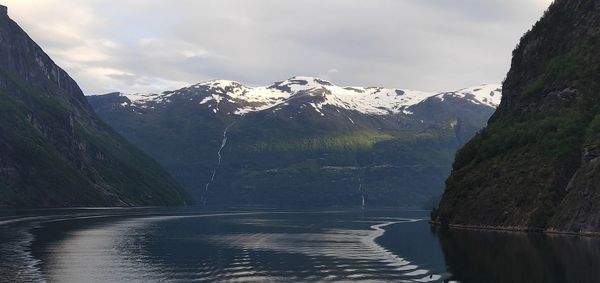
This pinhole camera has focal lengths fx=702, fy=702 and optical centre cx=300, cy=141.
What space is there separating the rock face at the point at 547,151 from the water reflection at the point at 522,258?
11.1 metres

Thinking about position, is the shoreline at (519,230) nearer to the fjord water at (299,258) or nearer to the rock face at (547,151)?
the rock face at (547,151)

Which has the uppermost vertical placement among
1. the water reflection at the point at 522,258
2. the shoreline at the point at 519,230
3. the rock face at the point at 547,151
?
the rock face at the point at 547,151

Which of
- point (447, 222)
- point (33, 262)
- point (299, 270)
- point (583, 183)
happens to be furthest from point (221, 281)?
point (447, 222)

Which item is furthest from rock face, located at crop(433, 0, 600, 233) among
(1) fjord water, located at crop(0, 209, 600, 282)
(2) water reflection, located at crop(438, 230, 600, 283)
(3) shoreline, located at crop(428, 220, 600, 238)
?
(2) water reflection, located at crop(438, 230, 600, 283)

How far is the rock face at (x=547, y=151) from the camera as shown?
12644cm

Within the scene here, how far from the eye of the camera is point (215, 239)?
135750 mm

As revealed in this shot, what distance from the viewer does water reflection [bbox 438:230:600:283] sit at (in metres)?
72.6

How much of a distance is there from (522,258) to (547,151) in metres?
61.2

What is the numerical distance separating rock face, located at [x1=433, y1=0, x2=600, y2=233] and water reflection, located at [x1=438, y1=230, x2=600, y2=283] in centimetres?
1105

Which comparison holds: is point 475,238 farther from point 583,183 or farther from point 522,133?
point 522,133

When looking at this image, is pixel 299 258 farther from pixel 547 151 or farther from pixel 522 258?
pixel 547 151

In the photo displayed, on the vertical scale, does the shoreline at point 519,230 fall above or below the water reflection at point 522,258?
above

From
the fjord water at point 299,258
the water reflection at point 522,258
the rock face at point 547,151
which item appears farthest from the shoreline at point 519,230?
the fjord water at point 299,258

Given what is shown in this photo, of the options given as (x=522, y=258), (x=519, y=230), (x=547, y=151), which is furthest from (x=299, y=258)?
(x=547, y=151)
